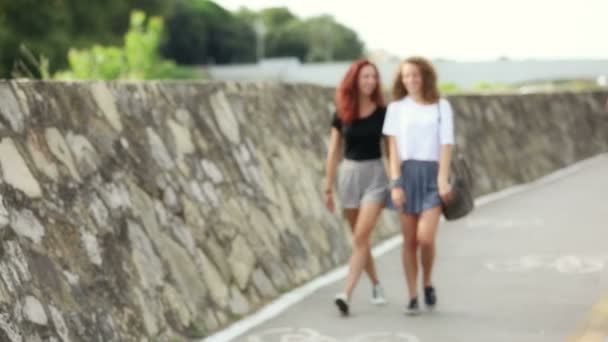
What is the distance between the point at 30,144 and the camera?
7.22 metres

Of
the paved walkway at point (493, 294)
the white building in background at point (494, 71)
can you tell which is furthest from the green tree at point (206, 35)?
the paved walkway at point (493, 294)

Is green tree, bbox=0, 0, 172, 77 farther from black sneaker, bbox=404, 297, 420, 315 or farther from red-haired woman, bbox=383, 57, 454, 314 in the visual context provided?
black sneaker, bbox=404, 297, 420, 315

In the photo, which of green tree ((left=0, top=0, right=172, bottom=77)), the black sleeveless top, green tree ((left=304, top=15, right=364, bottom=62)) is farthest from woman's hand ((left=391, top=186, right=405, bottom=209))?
green tree ((left=304, top=15, right=364, bottom=62))

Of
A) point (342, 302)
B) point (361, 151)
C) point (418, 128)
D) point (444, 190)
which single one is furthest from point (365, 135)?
point (342, 302)

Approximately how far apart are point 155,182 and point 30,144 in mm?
1573

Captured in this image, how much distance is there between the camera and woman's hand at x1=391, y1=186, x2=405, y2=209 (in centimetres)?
895

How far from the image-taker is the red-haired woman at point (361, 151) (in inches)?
358

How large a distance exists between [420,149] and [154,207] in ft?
6.00

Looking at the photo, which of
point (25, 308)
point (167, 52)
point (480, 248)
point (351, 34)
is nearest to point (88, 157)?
point (25, 308)

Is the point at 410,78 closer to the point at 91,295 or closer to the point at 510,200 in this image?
the point at 91,295

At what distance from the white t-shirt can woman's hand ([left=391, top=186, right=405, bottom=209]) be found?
9.0 inches

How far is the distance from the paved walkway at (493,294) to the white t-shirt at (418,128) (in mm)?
1098

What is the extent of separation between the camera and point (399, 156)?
9055 millimetres

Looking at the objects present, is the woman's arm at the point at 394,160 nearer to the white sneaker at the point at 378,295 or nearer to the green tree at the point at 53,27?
the white sneaker at the point at 378,295
